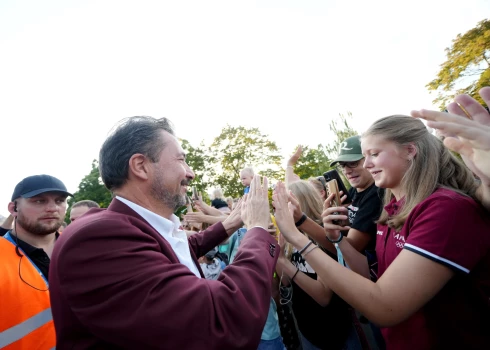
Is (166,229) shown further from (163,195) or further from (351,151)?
(351,151)

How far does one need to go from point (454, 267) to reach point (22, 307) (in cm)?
314

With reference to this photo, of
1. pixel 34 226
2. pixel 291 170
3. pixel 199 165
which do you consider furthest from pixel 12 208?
pixel 199 165

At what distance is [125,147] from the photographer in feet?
6.03

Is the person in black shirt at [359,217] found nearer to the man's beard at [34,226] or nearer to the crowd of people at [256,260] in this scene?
the crowd of people at [256,260]

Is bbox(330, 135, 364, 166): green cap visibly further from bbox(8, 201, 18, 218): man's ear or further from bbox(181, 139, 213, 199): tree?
bbox(181, 139, 213, 199): tree

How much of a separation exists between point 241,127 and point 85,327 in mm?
30349

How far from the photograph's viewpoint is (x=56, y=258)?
52.0 inches

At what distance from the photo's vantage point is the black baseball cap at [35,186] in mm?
3275

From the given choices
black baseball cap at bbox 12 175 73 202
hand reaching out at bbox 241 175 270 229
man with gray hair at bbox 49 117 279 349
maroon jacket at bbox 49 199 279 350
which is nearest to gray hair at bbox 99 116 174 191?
man with gray hair at bbox 49 117 279 349

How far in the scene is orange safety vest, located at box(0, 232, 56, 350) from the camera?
225cm

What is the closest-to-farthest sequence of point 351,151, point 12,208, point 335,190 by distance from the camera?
point 335,190, point 12,208, point 351,151

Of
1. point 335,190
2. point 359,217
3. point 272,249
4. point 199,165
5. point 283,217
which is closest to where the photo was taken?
point 272,249

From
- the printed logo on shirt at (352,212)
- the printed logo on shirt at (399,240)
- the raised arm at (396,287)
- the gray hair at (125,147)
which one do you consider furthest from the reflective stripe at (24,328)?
the printed logo on shirt at (352,212)

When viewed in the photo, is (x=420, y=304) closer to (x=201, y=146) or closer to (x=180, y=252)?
(x=180, y=252)
